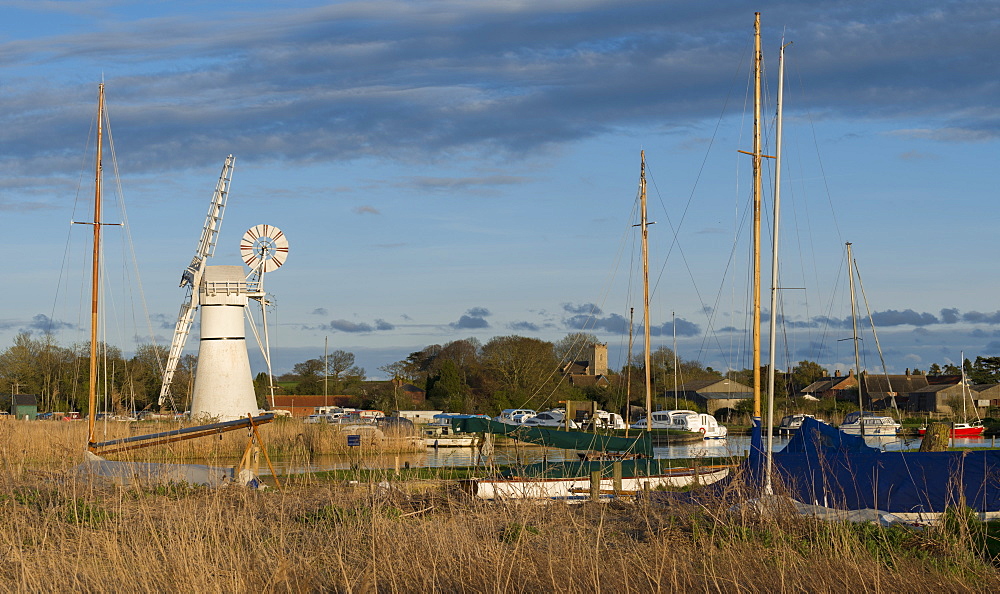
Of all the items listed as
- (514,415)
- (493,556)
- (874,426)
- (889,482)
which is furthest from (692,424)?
(493,556)

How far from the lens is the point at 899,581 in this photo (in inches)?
351

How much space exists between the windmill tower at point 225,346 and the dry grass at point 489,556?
39.3 m

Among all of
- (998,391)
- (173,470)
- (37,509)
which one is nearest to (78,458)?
(173,470)

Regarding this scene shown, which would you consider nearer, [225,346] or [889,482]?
[889,482]

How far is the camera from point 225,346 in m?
52.8

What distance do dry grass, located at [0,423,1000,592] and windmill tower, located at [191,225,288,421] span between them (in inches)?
1548

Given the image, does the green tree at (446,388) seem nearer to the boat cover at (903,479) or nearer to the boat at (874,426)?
the boat at (874,426)

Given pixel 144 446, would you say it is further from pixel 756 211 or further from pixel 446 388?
pixel 446 388

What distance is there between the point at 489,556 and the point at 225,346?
45.6m

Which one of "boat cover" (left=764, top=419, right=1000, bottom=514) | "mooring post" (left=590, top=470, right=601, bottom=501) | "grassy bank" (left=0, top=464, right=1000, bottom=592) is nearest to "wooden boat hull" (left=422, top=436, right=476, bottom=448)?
"mooring post" (left=590, top=470, right=601, bottom=501)

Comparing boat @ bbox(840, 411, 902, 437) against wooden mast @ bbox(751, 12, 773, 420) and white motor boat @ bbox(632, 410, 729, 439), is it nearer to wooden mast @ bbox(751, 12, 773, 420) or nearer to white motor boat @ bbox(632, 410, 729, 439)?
white motor boat @ bbox(632, 410, 729, 439)

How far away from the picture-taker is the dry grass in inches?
351

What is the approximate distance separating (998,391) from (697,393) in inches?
1115

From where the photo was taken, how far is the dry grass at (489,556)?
8914 millimetres
